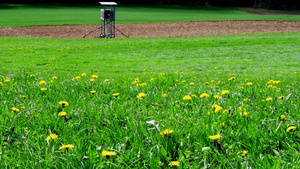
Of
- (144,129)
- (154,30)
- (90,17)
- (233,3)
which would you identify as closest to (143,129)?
(144,129)

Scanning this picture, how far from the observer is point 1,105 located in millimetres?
3832

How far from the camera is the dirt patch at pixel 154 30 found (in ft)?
88.0

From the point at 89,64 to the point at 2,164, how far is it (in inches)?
405

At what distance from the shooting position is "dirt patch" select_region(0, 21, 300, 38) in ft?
88.0


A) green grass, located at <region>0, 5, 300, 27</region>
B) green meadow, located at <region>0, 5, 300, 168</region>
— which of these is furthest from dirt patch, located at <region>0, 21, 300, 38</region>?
green meadow, located at <region>0, 5, 300, 168</region>

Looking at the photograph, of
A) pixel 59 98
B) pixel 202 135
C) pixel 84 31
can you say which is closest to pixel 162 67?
pixel 59 98

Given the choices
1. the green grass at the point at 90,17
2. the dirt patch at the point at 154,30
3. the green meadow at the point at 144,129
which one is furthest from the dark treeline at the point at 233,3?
the green meadow at the point at 144,129

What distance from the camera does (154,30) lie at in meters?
29.4

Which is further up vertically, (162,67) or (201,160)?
(201,160)

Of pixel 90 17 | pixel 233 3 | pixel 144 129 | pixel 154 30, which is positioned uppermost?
pixel 233 3

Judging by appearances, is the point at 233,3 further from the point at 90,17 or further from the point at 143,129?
the point at 143,129

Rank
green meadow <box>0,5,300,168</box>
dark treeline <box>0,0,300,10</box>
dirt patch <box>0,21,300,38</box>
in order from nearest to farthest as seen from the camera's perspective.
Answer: green meadow <box>0,5,300,168</box> → dirt patch <box>0,21,300,38</box> → dark treeline <box>0,0,300,10</box>

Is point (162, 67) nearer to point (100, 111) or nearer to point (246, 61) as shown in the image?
point (246, 61)

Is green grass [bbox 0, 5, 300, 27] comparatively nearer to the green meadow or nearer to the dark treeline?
the dark treeline
